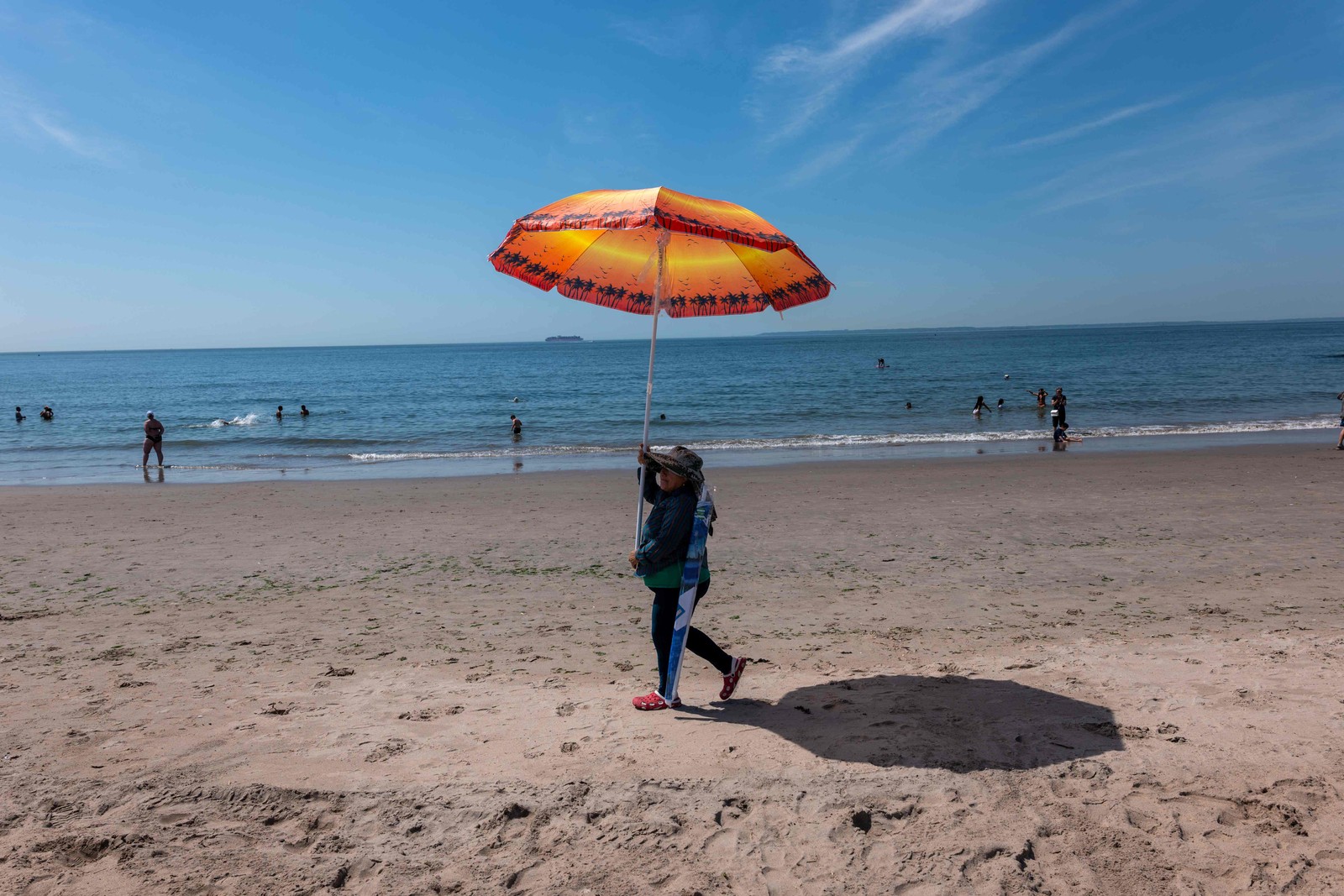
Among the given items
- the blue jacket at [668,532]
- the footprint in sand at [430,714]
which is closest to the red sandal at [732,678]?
the blue jacket at [668,532]

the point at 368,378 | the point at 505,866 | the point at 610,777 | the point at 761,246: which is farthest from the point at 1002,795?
the point at 368,378

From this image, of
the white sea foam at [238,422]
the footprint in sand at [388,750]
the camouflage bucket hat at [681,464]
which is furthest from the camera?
the white sea foam at [238,422]

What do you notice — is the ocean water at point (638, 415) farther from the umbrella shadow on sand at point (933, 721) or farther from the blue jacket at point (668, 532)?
the blue jacket at point (668, 532)

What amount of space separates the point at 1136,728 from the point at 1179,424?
27.7 metres

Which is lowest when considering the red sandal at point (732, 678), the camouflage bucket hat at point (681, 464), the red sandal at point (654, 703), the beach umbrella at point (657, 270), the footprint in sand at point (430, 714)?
the footprint in sand at point (430, 714)

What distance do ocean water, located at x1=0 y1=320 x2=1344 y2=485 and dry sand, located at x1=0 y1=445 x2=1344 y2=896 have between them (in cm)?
1186

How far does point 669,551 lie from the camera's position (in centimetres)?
475

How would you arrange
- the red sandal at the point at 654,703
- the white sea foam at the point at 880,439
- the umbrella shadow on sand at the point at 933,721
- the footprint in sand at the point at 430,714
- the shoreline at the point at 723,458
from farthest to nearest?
1. the white sea foam at the point at 880,439
2. the shoreline at the point at 723,458
3. the red sandal at the point at 654,703
4. the footprint in sand at the point at 430,714
5. the umbrella shadow on sand at the point at 933,721

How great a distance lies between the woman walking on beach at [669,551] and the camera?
4.74 meters

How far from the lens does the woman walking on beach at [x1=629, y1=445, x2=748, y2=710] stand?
4742 millimetres

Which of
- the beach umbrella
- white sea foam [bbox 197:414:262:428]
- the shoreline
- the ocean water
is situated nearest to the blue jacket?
the beach umbrella

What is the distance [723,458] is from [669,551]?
16.7 metres

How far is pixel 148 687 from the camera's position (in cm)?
549

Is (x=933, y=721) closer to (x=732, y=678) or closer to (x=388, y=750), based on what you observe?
(x=732, y=678)
